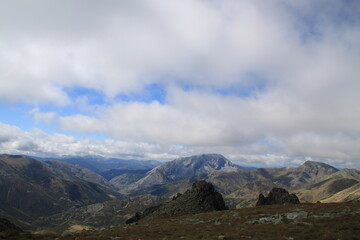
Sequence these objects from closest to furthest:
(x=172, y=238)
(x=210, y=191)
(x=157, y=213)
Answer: (x=172, y=238) → (x=157, y=213) → (x=210, y=191)

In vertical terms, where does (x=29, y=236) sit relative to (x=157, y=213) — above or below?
above

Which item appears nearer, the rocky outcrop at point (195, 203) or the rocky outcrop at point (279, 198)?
the rocky outcrop at point (195, 203)

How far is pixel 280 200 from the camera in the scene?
338 feet

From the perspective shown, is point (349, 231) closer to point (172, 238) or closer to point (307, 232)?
point (307, 232)

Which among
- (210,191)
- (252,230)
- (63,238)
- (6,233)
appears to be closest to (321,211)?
(252,230)

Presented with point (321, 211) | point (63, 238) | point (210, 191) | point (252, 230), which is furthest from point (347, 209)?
point (210, 191)

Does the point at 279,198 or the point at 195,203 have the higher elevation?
the point at 279,198

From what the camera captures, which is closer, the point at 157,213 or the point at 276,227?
the point at 276,227

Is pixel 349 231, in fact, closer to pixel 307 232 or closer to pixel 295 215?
pixel 307 232

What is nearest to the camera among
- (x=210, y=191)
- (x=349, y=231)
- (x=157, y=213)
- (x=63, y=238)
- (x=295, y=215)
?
(x=349, y=231)

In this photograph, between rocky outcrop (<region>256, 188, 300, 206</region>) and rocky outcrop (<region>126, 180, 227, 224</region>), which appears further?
rocky outcrop (<region>256, 188, 300, 206</region>)

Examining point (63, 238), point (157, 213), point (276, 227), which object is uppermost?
point (276, 227)

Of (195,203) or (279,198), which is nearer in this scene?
(195,203)

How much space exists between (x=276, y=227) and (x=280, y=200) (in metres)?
75.3
